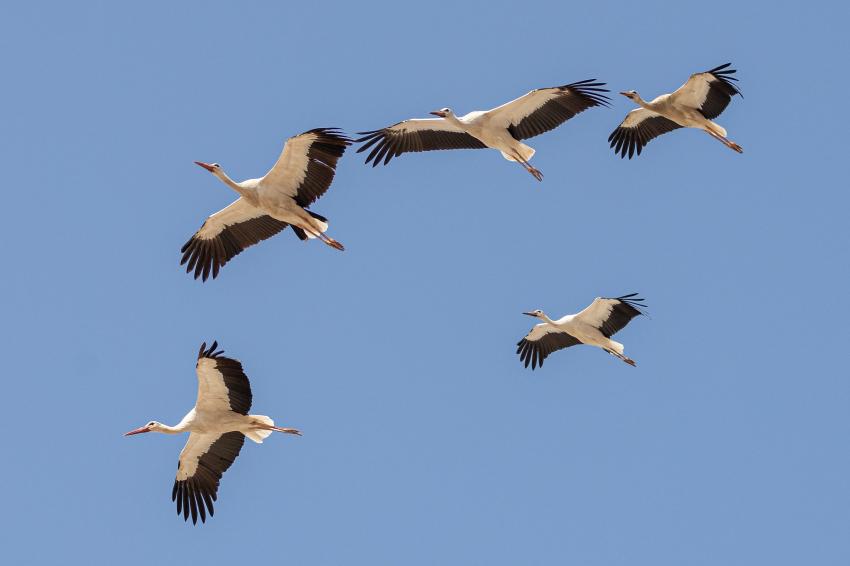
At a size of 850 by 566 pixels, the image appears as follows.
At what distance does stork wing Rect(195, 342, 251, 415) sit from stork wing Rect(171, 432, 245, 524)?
0.93 meters

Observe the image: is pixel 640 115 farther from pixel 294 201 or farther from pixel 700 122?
pixel 294 201

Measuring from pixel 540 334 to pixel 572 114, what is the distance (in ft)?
14.1

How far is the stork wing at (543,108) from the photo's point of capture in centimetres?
1930

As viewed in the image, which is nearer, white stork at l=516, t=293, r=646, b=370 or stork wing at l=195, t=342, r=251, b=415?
stork wing at l=195, t=342, r=251, b=415

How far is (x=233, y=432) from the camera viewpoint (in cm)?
1873

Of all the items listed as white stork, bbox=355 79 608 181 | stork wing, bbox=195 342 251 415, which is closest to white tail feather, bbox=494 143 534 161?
white stork, bbox=355 79 608 181

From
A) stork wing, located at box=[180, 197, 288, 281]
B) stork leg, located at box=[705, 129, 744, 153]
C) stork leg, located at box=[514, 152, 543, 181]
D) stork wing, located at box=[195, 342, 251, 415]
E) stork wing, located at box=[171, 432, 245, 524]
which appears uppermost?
Answer: stork leg, located at box=[705, 129, 744, 153]

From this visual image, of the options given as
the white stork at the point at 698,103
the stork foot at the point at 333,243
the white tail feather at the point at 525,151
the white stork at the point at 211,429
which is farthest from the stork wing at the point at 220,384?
the white stork at the point at 698,103

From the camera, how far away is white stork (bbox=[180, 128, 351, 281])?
18.5 metres

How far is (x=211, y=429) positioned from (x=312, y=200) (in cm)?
323

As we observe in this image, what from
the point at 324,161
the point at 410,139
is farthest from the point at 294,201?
the point at 410,139

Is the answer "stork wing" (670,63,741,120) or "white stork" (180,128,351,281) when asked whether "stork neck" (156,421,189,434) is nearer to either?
"white stork" (180,128,351,281)

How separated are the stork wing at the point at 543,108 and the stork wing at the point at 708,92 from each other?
187 cm

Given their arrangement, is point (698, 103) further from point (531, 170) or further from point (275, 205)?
point (275, 205)
